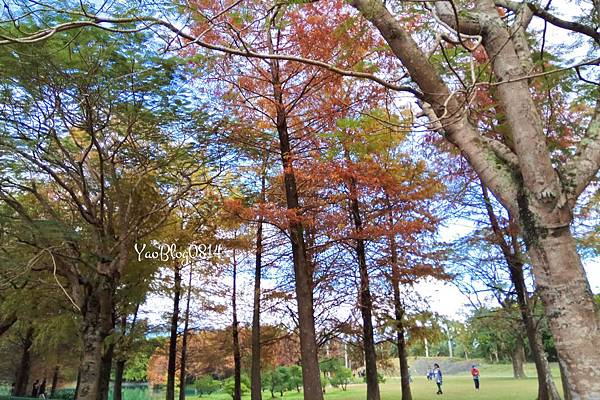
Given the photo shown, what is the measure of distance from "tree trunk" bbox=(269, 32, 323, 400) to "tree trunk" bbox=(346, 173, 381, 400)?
2667mm

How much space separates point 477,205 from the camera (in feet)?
38.3

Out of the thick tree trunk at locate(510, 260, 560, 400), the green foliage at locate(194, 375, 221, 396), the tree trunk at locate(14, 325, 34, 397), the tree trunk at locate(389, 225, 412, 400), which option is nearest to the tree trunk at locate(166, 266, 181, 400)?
the tree trunk at locate(14, 325, 34, 397)

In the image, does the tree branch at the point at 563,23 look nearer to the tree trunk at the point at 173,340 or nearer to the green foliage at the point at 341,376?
the tree trunk at the point at 173,340

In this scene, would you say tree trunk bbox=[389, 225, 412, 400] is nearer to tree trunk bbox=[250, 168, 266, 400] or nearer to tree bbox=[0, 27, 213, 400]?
tree trunk bbox=[250, 168, 266, 400]

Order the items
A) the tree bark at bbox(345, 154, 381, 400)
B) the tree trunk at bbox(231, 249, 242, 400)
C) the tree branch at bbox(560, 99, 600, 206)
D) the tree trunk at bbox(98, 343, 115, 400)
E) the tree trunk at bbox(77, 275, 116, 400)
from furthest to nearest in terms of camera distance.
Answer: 1. the tree trunk at bbox(231, 249, 242, 400)
2. the tree trunk at bbox(98, 343, 115, 400)
3. the tree bark at bbox(345, 154, 381, 400)
4. the tree trunk at bbox(77, 275, 116, 400)
5. the tree branch at bbox(560, 99, 600, 206)

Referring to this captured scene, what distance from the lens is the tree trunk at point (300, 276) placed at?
26.8 feet

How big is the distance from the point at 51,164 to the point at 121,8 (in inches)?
226

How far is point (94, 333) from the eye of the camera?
8.91m

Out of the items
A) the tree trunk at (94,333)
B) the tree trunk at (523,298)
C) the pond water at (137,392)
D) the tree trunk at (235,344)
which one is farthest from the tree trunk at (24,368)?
the tree trunk at (523,298)

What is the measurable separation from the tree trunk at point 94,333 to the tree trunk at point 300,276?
4377mm

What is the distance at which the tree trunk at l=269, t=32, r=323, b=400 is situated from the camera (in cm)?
816

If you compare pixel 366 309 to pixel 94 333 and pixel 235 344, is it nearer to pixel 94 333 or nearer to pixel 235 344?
pixel 235 344

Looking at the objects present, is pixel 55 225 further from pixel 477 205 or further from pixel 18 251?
pixel 477 205

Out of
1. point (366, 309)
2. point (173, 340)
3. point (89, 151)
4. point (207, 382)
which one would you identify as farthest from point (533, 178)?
point (207, 382)
